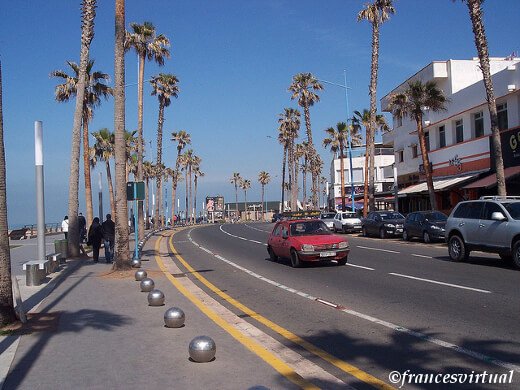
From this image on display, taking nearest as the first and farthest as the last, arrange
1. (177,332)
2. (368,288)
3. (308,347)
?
(308,347) < (177,332) < (368,288)

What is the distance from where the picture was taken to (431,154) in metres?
41.8

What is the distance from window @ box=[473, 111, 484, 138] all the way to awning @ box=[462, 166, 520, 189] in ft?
13.0

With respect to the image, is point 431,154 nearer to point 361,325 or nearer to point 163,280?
point 163,280

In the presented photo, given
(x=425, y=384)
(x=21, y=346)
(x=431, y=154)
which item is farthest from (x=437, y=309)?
(x=431, y=154)

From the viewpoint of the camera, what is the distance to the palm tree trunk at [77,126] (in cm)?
2081

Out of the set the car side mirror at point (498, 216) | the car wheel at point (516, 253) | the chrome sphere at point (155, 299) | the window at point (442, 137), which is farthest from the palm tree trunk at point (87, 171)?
the window at point (442, 137)

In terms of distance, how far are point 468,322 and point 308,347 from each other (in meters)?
2.71

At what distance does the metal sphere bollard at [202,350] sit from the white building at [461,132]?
26.0m

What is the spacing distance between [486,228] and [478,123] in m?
21.3

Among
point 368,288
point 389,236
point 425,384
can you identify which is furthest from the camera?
point 389,236

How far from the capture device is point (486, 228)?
16094 millimetres

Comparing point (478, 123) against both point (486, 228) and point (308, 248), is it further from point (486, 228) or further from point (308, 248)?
point (308, 248)

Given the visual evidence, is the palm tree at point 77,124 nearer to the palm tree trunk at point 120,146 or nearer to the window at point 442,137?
the palm tree trunk at point 120,146

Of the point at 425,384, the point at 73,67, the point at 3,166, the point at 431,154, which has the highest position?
the point at 73,67
